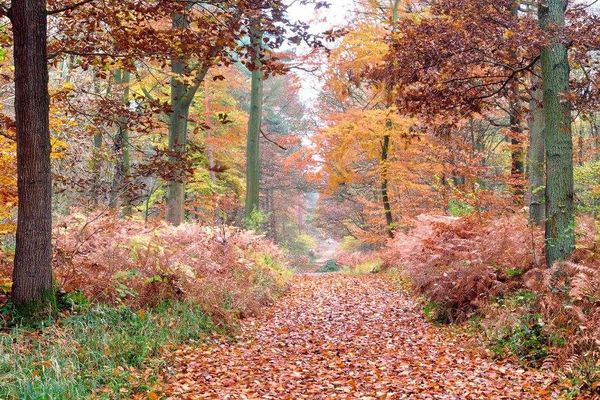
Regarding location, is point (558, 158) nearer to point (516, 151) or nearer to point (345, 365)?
point (345, 365)

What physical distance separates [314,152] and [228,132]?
4.68 metres

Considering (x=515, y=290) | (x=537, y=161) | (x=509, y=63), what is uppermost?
(x=509, y=63)

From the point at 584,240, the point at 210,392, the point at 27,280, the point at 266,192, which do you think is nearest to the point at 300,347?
the point at 210,392

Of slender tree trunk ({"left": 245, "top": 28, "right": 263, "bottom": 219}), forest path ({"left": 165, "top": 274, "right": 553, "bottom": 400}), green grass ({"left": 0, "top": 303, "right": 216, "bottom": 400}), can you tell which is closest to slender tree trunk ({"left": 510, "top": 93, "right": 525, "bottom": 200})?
forest path ({"left": 165, "top": 274, "right": 553, "bottom": 400})

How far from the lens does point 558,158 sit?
295 inches

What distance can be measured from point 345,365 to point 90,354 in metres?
2.92

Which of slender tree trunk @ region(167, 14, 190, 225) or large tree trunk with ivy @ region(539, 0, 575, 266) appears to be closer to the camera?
large tree trunk with ivy @ region(539, 0, 575, 266)

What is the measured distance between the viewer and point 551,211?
7.55 meters

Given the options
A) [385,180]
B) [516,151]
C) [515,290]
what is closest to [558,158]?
[515,290]

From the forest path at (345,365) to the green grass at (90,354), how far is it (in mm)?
337

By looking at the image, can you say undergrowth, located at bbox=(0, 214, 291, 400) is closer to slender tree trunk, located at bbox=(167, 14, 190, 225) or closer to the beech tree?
the beech tree

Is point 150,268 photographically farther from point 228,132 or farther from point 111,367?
point 228,132

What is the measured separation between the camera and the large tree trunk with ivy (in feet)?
24.5

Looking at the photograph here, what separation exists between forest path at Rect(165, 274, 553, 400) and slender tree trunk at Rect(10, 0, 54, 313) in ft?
6.15
